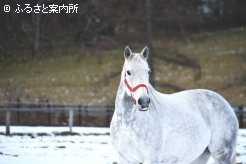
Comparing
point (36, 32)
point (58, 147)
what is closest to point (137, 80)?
point (58, 147)

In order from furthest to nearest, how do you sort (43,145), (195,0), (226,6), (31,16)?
(226,6) < (195,0) < (31,16) < (43,145)

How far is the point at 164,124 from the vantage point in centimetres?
659

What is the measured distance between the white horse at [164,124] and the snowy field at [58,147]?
314 centimetres

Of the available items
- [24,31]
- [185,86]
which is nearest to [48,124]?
[24,31]

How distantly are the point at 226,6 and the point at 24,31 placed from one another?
21860 mm

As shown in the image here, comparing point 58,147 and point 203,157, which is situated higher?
point 203,157

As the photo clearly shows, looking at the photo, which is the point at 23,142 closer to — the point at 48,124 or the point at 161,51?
the point at 48,124

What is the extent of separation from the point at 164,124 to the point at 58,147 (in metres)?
6.39

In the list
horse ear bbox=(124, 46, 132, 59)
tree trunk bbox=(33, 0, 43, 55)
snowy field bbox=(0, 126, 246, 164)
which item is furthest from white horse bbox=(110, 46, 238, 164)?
tree trunk bbox=(33, 0, 43, 55)

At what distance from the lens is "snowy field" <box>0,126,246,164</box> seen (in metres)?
10.3

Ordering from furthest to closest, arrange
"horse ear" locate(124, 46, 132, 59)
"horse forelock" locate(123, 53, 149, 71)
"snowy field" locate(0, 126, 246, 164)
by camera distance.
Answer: "snowy field" locate(0, 126, 246, 164)
"horse ear" locate(124, 46, 132, 59)
"horse forelock" locate(123, 53, 149, 71)

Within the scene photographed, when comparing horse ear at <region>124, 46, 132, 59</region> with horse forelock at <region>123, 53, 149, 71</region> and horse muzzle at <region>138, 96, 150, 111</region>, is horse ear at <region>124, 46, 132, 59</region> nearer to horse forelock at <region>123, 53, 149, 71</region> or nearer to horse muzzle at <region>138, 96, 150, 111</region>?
horse forelock at <region>123, 53, 149, 71</region>

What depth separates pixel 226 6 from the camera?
4216 cm

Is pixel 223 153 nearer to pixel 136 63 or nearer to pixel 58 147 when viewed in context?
pixel 136 63
